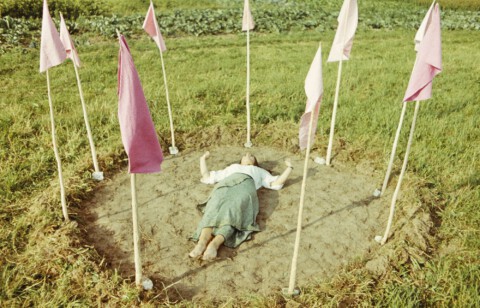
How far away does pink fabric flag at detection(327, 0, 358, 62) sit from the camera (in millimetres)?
3908

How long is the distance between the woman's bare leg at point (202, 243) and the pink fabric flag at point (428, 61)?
2058mm

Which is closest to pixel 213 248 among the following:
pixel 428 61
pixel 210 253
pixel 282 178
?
pixel 210 253

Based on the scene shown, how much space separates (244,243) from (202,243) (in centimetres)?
43

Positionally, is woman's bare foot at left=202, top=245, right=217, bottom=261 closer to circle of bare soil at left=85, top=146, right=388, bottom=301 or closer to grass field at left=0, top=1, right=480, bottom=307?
circle of bare soil at left=85, top=146, right=388, bottom=301

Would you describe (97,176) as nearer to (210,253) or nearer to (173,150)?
(173,150)

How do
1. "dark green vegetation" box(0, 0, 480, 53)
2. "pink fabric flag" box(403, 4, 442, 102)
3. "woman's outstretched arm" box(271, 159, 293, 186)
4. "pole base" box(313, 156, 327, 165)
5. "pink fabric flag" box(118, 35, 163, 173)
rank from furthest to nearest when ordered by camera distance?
1. "dark green vegetation" box(0, 0, 480, 53)
2. "pole base" box(313, 156, 327, 165)
3. "woman's outstretched arm" box(271, 159, 293, 186)
4. "pink fabric flag" box(403, 4, 442, 102)
5. "pink fabric flag" box(118, 35, 163, 173)

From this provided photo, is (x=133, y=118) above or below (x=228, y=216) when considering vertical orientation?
above

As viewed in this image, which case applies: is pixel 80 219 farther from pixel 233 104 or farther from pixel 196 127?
pixel 233 104

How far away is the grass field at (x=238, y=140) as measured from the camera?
3.14 m

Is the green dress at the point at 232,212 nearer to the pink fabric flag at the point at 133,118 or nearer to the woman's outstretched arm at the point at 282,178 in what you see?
the woman's outstretched arm at the point at 282,178

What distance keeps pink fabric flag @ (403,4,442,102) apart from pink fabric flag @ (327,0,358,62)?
1055mm

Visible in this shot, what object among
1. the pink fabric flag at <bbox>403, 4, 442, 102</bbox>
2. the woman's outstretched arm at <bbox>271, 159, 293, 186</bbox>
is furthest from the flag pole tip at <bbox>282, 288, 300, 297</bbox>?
the pink fabric flag at <bbox>403, 4, 442, 102</bbox>

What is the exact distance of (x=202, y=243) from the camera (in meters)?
3.61

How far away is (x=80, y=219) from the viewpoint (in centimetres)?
400
